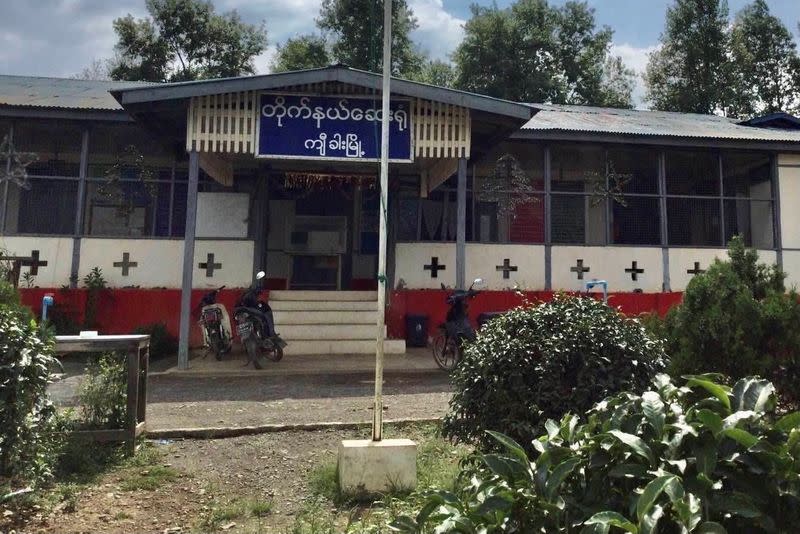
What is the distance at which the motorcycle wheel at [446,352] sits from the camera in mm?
9000

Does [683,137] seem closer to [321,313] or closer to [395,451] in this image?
[321,313]

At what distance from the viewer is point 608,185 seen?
12523 millimetres

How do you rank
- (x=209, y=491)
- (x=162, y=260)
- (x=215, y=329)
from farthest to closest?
1. (x=162, y=260)
2. (x=215, y=329)
3. (x=209, y=491)

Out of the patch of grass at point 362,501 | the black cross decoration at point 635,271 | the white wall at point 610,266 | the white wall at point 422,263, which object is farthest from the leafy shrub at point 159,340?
the black cross decoration at point 635,271

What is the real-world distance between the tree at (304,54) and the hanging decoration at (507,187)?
20.9m

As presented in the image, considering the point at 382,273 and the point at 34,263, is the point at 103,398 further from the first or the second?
the point at 34,263

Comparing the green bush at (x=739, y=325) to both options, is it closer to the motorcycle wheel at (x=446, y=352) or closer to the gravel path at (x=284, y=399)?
the gravel path at (x=284, y=399)

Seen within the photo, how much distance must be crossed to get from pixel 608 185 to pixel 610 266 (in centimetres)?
173

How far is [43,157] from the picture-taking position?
12352mm

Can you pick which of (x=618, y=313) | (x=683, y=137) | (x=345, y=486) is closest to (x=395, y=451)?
(x=345, y=486)

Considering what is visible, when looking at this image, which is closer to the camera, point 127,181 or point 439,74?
point 127,181

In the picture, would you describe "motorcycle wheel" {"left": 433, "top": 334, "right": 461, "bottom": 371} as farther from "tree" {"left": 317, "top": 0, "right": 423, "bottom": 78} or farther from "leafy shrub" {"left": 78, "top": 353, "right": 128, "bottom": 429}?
"tree" {"left": 317, "top": 0, "right": 423, "bottom": 78}

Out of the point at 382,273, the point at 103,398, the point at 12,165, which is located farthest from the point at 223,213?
the point at 382,273

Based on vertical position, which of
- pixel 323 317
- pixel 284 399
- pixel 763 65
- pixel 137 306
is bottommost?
pixel 284 399
